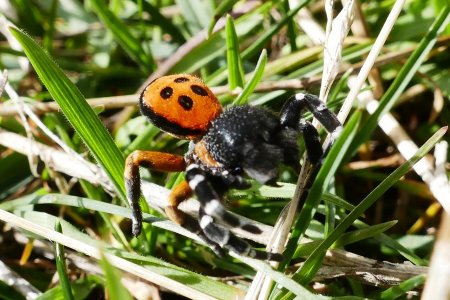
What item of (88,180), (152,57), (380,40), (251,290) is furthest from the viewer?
(152,57)

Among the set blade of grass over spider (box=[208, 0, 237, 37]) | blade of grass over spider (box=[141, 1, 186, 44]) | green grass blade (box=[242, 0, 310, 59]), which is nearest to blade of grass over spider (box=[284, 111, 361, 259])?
green grass blade (box=[242, 0, 310, 59])

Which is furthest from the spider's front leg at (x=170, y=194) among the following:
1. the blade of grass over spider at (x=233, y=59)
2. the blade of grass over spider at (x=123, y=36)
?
the blade of grass over spider at (x=123, y=36)

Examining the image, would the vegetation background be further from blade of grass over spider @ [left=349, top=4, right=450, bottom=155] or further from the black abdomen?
the black abdomen

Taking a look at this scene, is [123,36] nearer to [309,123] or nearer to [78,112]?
[78,112]

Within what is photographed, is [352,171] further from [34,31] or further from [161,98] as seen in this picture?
[34,31]

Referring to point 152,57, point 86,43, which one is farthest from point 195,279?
point 86,43

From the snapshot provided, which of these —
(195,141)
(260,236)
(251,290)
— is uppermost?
(195,141)

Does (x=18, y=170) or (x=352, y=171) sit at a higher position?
(x=352, y=171)
